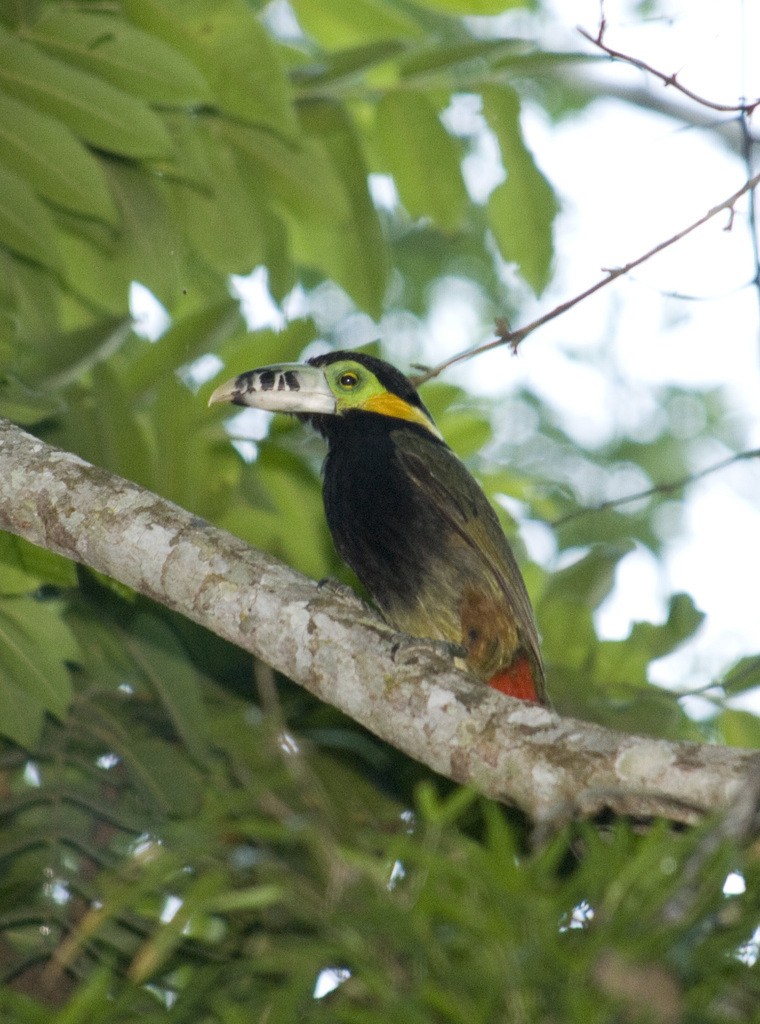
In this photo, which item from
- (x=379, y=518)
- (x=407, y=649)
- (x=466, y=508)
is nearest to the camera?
(x=407, y=649)

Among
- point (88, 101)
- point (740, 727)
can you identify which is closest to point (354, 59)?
point (88, 101)

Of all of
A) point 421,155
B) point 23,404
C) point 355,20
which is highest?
point 355,20

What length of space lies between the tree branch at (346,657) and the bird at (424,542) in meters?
0.92

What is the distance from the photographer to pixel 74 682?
3305 millimetres

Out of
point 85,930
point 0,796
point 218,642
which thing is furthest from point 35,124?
point 85,930

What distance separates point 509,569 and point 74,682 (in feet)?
4.12

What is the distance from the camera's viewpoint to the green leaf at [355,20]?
362cm

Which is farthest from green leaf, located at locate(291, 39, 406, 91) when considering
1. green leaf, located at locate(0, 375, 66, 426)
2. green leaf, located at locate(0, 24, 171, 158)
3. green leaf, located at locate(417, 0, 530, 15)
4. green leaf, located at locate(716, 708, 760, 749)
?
green leaf, located at locate(716, 708, 760, 749)

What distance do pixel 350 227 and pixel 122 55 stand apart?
0.89 meters

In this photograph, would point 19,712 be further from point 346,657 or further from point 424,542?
point 424,542

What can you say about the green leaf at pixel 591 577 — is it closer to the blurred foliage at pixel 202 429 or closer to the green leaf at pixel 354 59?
the blurred foliage at pixel 202 429

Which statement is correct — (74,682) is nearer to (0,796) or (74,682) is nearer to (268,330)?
(0,796)

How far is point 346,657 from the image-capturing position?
228 centimetres

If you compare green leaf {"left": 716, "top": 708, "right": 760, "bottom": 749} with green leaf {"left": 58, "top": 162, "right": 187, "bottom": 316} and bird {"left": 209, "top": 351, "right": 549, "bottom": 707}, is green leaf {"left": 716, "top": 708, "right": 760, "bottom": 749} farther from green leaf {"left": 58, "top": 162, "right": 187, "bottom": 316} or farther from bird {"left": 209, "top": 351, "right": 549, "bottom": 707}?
green leaf {"left": 58, "top": 162, "right": 187, "bottom": 316}
